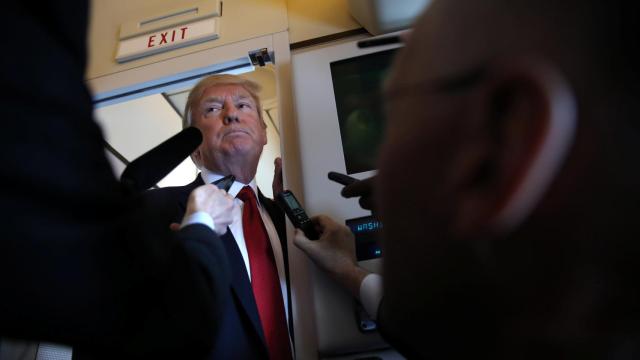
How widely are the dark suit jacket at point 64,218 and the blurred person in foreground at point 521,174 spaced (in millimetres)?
285

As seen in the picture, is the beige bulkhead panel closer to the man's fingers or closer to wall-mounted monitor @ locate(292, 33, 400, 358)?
wall-mounted monitor @ locate(292, 33, 400, 358)

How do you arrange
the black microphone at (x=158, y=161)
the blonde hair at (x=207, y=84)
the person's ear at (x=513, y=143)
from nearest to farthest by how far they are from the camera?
1. the person's ear at (x=513, y=143)
2. the black microphone at (x=158, y=161)
3. the blonde hair at (x=207, y=84)

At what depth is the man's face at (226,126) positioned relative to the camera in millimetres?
1172

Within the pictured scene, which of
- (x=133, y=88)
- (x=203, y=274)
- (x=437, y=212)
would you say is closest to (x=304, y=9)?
(x=133, y=88)

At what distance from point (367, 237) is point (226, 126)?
2.06 feet

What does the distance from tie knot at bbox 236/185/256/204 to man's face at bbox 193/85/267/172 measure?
0.13 m

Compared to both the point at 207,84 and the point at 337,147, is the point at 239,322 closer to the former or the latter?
the point at 337,147

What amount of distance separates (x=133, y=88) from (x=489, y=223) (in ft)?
4.78

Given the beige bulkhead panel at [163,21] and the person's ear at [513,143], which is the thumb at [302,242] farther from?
the beige bulkhead panel at [163,21]

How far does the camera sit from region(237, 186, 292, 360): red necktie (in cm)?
85

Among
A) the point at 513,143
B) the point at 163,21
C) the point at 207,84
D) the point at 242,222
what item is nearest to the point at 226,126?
the point at 207,84

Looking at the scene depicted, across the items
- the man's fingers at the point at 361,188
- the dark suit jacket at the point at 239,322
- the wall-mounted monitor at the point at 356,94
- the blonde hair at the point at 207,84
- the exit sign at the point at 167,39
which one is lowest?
the dark suit jacket at the point at 239,322

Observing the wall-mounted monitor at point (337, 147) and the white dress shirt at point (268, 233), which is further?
the white dress shirt at point (268, 233)

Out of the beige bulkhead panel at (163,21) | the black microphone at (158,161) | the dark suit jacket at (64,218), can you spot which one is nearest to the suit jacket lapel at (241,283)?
the black microphone at (158,161)
